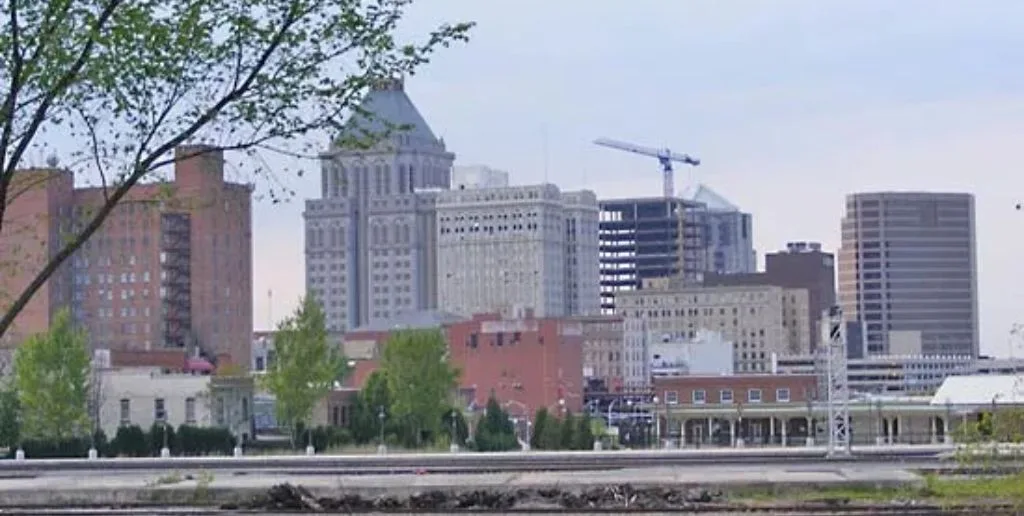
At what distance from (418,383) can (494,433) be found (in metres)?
4.50

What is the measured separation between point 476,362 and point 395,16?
155 m

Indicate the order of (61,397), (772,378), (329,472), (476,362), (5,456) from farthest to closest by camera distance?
(476,362) < (772,378) < (61,397) < (5,456) < (329,472)

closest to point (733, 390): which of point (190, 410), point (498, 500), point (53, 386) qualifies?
point (190, 410)

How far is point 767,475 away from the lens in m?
48.4

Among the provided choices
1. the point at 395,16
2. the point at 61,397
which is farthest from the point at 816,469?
the point at 61,397

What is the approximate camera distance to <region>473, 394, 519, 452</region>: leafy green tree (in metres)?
106

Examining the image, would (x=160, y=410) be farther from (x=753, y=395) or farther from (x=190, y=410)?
(x=753, y=395)

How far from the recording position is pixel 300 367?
107375 mm

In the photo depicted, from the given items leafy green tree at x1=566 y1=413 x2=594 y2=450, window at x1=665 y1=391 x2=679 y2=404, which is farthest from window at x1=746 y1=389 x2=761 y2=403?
leafy green tree at x1=566 y1=413 x2=594 y2=450

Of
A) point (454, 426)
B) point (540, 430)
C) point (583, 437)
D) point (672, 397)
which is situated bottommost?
point (583, 437)

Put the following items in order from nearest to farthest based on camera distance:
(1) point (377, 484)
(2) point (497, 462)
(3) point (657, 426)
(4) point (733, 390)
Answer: (1) point (377, 484), (2) point (497, 462), (3) point (657, 426), (4) point (733, 390)

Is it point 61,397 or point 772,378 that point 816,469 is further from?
point 772,378

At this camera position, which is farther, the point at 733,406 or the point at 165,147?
the point at 733,406

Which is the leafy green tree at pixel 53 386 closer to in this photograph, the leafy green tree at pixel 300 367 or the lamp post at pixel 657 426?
the leafy green tree at pixel 300 367
